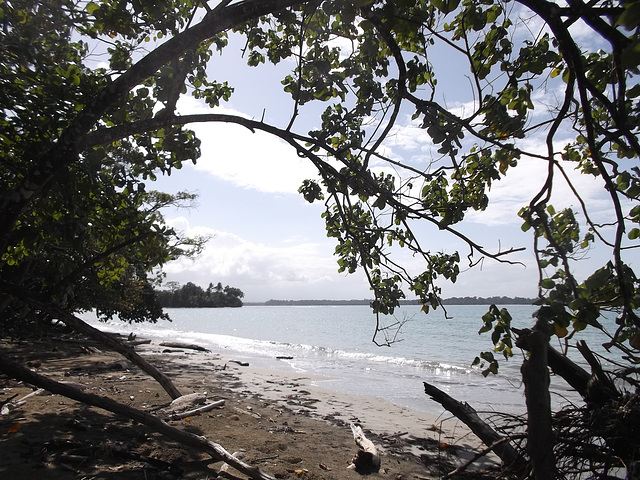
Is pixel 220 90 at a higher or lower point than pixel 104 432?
higher

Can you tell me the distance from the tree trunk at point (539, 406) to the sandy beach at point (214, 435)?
705 millimetres

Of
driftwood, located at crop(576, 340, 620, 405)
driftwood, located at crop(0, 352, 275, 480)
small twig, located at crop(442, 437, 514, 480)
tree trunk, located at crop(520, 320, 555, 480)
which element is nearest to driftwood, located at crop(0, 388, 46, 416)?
driftwood, located at crop(0, 352, 275, 480)

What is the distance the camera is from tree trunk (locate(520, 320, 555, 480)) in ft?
6.42

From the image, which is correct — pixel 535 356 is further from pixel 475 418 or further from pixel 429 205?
pixel 429 205

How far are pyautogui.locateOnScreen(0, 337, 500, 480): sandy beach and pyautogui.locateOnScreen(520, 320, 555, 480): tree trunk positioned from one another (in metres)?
0.70

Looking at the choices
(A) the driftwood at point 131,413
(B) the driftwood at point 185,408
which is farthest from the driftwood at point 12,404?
(B) the driftwood at point 185,408

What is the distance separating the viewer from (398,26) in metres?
2.81

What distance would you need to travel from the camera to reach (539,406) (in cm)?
202

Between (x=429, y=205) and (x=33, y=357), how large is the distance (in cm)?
1329

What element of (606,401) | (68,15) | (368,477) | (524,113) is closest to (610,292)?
(606,401)

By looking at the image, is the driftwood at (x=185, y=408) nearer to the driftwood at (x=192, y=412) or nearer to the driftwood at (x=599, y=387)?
the driftwood at (x=192, y=412)

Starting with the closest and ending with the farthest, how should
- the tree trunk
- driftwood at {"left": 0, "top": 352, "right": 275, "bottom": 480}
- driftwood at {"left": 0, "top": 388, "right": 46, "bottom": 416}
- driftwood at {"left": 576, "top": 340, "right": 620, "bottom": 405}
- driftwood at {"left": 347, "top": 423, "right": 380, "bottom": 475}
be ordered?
1. the tree trunk
2. driftwood at {"left": 576, "top": 340, "right": 620, "bottom": 405}
3. driftwood at {"left": 0, "top": 352, "right": 275, "bottom": 480}
4. driftwood at {"left": 347, "top": 423, "right": 380, "bottom": 475}
5. driftwood at {"left": 0, "top": 388, "right": 46, "bottom": 416}

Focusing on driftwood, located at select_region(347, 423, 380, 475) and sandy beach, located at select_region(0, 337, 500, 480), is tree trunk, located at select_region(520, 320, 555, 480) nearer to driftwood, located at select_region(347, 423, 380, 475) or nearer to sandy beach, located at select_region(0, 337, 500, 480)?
sandy beach, located at select_region(0, 337, 500, 480)

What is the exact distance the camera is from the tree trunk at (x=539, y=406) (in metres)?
1.96
